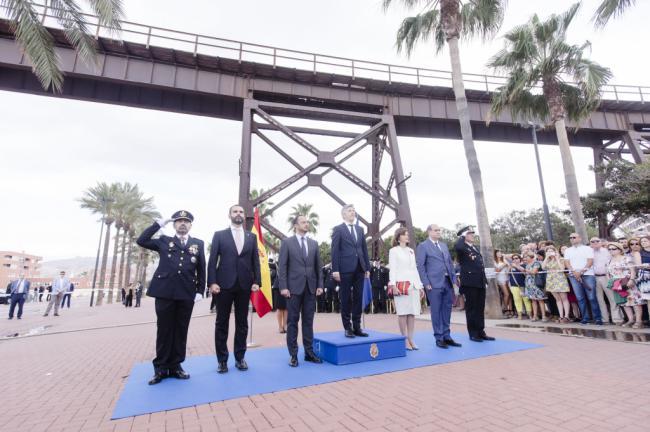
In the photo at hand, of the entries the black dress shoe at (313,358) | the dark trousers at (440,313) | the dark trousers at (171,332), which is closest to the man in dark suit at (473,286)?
the dark trousers at (440,313)

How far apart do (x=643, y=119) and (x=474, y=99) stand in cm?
1041

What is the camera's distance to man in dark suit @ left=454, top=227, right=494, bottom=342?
6.01 meters

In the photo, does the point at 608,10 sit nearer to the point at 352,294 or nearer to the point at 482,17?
the point at 482,17

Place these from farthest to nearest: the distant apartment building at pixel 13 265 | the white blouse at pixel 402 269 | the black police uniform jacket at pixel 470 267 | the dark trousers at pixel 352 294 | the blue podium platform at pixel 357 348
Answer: the distant apartment building at pixel 13 265
the black police uniform jacket at pixel 470 267
the white blouse at pixel 402 269
the dark trousers at pixel 352 294
the blue podium platform at pixel 357 348

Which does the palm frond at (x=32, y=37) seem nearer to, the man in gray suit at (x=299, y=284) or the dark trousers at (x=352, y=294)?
the man in gray suit at (x=299, y=284)

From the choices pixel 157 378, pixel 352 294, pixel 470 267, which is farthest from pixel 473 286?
pixel 157 378

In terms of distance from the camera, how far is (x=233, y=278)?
4.38m

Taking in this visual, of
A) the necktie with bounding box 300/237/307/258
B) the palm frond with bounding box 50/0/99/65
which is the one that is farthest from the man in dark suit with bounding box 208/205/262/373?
the palm frond with bounding box 50/0/99/65

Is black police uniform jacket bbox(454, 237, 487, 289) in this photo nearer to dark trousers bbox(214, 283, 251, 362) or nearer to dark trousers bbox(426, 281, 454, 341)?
dark trousers bbox(426, 281, 454, 341)

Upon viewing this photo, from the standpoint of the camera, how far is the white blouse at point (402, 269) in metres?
5.51

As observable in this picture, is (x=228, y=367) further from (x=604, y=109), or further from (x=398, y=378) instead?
(x=604, y=109)

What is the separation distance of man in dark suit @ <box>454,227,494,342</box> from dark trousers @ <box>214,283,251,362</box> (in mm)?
3900

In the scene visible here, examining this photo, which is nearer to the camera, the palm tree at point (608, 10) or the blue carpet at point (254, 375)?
the blue carpet at point (254, 375)

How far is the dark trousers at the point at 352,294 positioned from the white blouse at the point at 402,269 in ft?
2.12
